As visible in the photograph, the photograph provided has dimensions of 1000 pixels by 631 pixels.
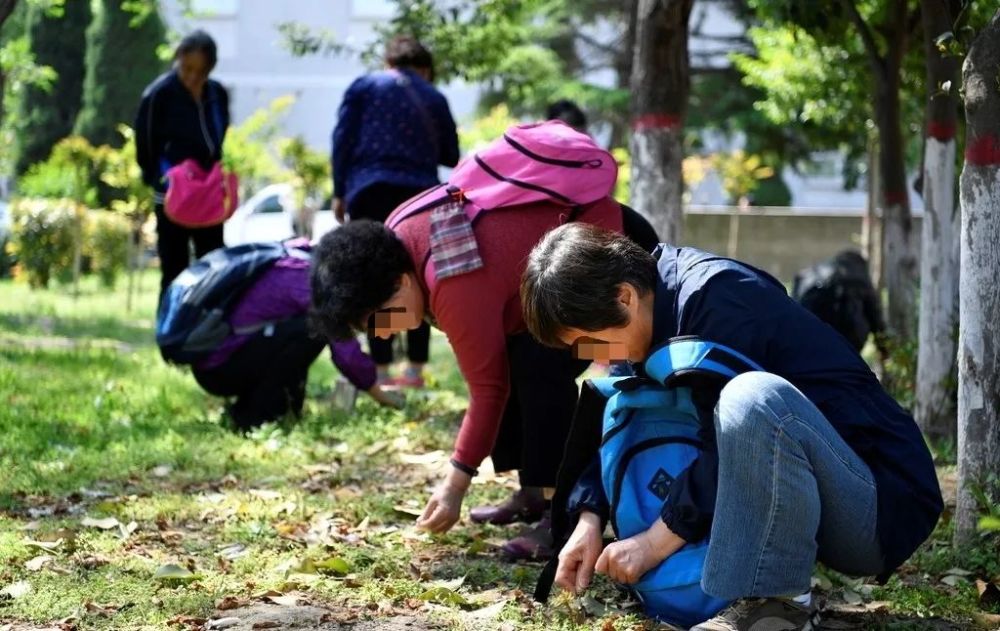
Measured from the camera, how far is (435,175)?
276 inches

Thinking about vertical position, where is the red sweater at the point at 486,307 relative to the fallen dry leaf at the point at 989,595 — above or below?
above

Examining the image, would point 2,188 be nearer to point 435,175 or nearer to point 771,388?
point 435,175

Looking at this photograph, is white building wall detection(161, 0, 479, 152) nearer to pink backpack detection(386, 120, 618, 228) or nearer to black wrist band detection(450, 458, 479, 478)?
pink backpack detection(386, 120, 618, 228)

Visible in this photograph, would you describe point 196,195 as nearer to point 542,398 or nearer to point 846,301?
point 846,301

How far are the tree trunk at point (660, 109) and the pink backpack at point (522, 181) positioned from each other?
2.29 metres

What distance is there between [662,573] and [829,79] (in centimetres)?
814

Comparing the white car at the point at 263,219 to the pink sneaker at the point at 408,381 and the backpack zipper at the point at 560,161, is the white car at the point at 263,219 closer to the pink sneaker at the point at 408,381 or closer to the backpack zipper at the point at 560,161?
the pink sneaker at the point at 408,381

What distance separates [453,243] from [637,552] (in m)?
1.27

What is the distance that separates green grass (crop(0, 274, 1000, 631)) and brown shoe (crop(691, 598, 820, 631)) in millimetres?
407

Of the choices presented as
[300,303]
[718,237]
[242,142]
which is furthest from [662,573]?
[718,237]

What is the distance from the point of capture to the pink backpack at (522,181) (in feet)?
13.2

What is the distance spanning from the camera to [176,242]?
786cm

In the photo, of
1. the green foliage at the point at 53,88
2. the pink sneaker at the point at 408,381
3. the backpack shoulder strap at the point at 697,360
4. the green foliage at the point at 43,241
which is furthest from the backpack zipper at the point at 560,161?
the green foliage at the point at 53,88

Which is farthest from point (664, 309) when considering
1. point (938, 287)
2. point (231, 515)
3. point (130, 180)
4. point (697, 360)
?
point (130, 180)
